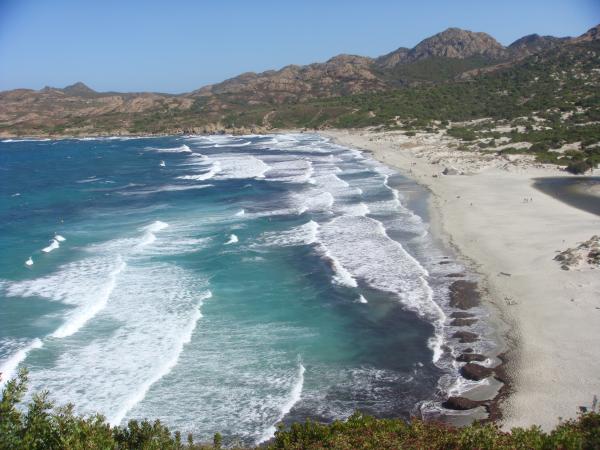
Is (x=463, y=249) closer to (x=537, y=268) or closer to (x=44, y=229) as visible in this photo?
(x=537, y=268)

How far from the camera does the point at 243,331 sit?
23469 mm

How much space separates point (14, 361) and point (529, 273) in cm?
2358

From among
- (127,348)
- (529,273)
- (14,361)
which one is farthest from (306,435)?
(529,273)

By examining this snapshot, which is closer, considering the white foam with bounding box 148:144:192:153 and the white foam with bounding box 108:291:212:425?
the white foam with bounding box 108:291:212:425

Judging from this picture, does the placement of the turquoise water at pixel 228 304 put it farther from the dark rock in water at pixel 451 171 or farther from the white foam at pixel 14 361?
the dark rock in water at pixel 451 171

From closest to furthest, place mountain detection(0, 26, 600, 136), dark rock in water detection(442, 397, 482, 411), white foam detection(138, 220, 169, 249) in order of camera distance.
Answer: dark rock in water detection(442, 397, 482, 411), white foam detection(138, 220, 169, 249), mountain detection(0, 26, 600, 136)

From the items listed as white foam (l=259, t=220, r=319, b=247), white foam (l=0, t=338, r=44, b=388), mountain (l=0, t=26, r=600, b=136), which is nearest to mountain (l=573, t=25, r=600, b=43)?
mountain (l=0, t=26, r=600, b=136)

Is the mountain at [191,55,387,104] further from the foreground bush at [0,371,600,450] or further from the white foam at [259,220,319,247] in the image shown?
the foreground bush at [0,371,600,450]

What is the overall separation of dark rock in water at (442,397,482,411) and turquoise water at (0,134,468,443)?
2.21 ft

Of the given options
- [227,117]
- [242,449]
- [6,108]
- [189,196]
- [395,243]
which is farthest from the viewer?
[6,108]

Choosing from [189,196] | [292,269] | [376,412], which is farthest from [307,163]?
[376,412]

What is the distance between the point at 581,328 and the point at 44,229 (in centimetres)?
3662

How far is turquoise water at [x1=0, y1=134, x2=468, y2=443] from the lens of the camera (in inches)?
737

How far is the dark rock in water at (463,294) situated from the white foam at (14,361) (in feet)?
59.4
